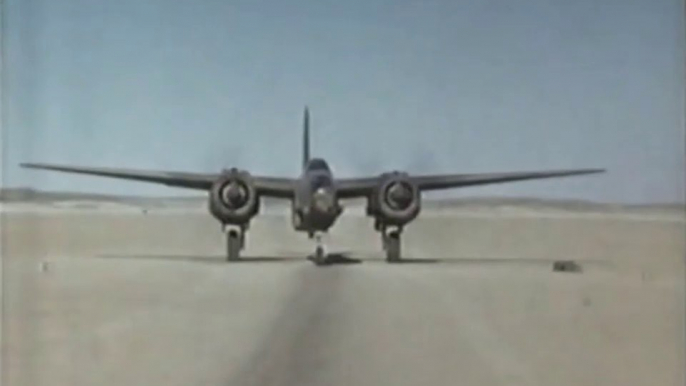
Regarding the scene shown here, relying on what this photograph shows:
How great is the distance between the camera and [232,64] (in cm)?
255

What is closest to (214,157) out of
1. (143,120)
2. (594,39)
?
(143,120)

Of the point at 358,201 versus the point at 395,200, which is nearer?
A: the point at 395,200

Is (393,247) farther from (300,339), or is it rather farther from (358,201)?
(300,339)

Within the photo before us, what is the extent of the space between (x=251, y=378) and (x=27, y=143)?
71 cm

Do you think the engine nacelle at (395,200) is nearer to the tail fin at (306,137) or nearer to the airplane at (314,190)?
the airplane at (314,190)

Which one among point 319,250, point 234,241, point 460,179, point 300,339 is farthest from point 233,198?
point 460,179

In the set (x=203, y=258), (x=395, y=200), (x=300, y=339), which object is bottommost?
(x=300, y=339)

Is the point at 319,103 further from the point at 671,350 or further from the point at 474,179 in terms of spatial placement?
the point at 671,350

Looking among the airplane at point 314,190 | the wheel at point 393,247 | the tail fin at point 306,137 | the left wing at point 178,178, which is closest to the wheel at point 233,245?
the airplane at point 314,190

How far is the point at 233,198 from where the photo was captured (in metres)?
2.43

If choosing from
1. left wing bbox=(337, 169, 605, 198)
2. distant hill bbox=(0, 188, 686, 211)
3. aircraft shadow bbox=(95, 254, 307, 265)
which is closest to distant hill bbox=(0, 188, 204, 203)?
distant hill bbox=(0, 188, 686, 211)

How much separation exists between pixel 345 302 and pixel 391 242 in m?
0.17

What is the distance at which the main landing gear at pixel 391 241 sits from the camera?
2.48 metres

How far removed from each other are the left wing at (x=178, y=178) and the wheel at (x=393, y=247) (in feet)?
0.80
